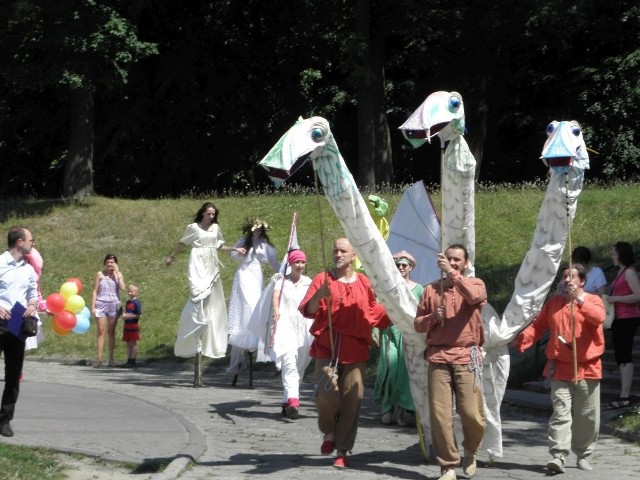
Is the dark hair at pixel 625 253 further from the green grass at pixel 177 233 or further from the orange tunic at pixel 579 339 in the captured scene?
the green grass at pixel 177 233

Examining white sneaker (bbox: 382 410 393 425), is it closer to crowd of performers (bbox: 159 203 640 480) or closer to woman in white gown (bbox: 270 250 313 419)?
crowd of performers (bbox: 159 203 640 480)

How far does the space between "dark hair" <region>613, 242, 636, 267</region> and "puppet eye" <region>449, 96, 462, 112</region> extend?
4.29 metres

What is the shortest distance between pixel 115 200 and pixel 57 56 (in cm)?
423

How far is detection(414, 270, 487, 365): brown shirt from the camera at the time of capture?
375 inches

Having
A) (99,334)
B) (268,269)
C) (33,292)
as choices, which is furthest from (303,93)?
(33,292)

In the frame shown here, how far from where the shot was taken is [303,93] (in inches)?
1602

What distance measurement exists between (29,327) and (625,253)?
6280mm

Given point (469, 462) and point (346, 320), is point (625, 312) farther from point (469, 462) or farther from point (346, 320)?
point (469, 462)

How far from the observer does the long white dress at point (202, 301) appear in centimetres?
1641

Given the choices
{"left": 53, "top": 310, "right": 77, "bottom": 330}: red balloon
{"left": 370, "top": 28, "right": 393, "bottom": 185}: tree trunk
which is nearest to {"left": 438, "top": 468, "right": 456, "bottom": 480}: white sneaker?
{"left": 53, "top": 310, "right": 77, "bottom": 330}: red balloon

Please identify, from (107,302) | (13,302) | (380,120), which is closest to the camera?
(13,302)

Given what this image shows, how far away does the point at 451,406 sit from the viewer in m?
9.52

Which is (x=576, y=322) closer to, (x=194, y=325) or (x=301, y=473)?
(x=301, y=473)

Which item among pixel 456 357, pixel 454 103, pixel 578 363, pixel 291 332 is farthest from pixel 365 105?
pixel 456 357
